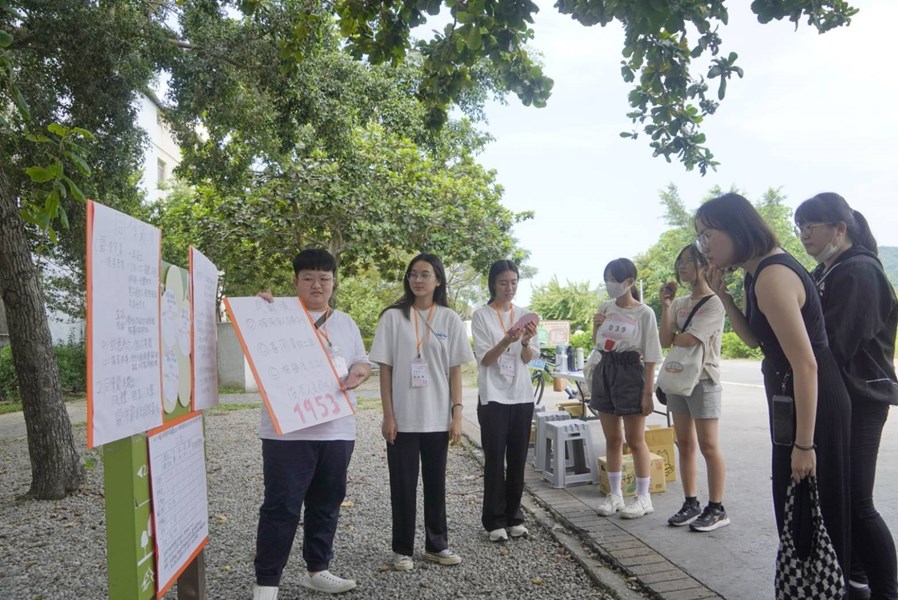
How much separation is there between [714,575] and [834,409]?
1.51m

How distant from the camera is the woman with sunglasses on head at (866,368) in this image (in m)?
2.63

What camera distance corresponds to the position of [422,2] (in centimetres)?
380

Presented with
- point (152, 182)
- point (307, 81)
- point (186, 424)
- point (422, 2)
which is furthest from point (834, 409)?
point (152, 182)

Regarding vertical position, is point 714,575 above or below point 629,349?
below

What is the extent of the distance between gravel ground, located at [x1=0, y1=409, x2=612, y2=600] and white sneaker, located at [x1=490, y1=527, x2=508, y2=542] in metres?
0.06

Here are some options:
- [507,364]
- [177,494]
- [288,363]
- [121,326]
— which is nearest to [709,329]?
[507,364]

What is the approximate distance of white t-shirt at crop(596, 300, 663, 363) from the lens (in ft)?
14.9

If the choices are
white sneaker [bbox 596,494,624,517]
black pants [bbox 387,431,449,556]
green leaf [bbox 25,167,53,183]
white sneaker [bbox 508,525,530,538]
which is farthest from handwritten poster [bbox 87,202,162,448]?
white sneaker [bbox 596,494,624,517]

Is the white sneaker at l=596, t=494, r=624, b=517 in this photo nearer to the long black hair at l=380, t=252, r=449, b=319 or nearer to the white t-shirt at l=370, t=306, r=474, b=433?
the white t-shirt at l=370, t=306, r=474, b=433

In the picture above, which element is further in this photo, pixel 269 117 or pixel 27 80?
pixel 269 117

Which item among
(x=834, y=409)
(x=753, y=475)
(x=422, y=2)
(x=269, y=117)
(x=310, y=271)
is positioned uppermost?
(x=269, y=117)

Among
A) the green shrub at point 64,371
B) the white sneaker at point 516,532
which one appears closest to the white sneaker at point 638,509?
the white sneaker at point 516,532

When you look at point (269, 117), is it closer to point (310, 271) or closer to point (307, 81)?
point (307, 81)

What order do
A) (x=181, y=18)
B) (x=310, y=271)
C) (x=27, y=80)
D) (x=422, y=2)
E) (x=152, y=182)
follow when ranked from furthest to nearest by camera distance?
(x=152, y=182), (x=181, y=18), (x=27, y=80), (x=422, y=2), (x=310, y=271)
